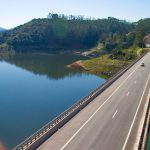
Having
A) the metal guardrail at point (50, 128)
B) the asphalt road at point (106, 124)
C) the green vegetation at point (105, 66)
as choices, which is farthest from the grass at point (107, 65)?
the metal guardrail at point (50, 128)

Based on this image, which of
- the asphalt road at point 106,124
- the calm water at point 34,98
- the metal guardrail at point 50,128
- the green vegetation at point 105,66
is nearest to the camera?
the metal guardrail at point 50,128

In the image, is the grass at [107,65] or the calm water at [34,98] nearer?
the calm water at [34,98]

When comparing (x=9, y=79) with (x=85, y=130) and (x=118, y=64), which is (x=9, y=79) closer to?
(x=118, y=64)

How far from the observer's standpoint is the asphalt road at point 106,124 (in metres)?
37.5

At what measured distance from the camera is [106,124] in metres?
44.9

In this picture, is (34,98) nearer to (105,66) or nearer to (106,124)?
(106,124)

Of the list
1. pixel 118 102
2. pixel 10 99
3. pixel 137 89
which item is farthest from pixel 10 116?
pixel 137 89

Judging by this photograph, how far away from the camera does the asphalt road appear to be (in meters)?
37.5

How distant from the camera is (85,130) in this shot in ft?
139

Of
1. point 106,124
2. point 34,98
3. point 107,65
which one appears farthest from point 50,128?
point 107,65

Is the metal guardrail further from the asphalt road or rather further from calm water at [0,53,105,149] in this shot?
calm water at [0,53,105,149]

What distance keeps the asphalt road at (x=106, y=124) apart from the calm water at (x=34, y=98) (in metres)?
10.3

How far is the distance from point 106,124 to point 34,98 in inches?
1417

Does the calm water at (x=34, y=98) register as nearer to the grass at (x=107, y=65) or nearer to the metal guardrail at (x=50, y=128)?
the grass at (x=107, y=65)
